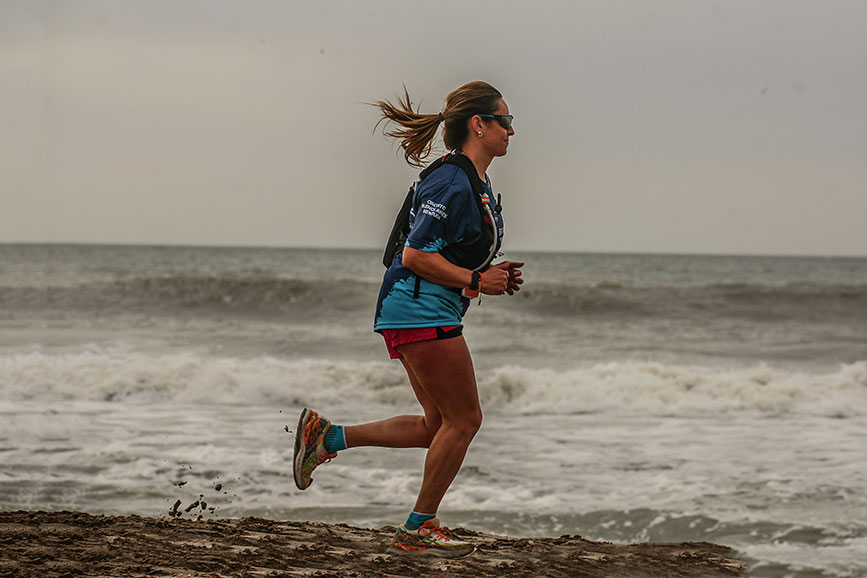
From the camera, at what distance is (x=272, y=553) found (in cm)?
395

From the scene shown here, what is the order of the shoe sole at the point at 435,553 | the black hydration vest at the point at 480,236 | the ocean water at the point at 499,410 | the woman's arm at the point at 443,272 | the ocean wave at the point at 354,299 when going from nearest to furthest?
the woman's arm at the point at 443,272, the black hydration vest at the point at 480,236, the shoe sole at the point at 435,553, the ocean water at the point at 499,410, the ocean wave at the point at 354,299

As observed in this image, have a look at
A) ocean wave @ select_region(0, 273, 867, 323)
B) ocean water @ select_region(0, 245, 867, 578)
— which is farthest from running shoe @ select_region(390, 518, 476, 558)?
ocean wave @ select_region(0, 273, 867, 323)

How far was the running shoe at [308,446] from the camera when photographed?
4.01 m

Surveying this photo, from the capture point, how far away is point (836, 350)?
56.9ft

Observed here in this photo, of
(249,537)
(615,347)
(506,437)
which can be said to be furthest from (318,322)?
(249,537)

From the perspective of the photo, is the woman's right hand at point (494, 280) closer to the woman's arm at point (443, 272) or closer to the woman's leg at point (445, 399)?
the woman's arm at point (443, 272)

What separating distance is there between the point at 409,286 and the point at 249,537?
1.46 m

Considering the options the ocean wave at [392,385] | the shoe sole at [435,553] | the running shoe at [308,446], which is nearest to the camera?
the shoe sole at [435,553]

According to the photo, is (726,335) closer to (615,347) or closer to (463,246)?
(615,347)

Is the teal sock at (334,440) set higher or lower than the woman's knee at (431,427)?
lower

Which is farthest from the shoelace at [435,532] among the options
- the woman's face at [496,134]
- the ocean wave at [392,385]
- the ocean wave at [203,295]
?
the ocean wave at [203,295]

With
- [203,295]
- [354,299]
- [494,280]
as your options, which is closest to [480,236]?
[494,280]

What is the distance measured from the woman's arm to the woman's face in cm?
51

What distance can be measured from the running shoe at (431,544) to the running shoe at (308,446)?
1.54 feet
